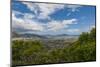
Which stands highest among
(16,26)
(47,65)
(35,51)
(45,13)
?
(45,13)

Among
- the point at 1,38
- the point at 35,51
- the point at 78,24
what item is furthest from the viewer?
the point at 78,24

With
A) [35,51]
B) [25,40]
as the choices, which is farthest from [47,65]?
[25,40]

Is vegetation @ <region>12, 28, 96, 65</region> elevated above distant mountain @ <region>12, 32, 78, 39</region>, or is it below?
below

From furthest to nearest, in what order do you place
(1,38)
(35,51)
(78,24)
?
(78,24) → (35,51) → (1,38)

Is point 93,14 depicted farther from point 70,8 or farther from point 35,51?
point 35,51

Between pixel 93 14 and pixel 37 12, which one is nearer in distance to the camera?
pixel 37 12

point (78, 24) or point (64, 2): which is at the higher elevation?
point (64, 2)

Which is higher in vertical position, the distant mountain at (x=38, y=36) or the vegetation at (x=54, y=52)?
the distant mountain at (x=38, y=36)

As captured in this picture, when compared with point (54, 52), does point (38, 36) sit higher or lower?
higher
